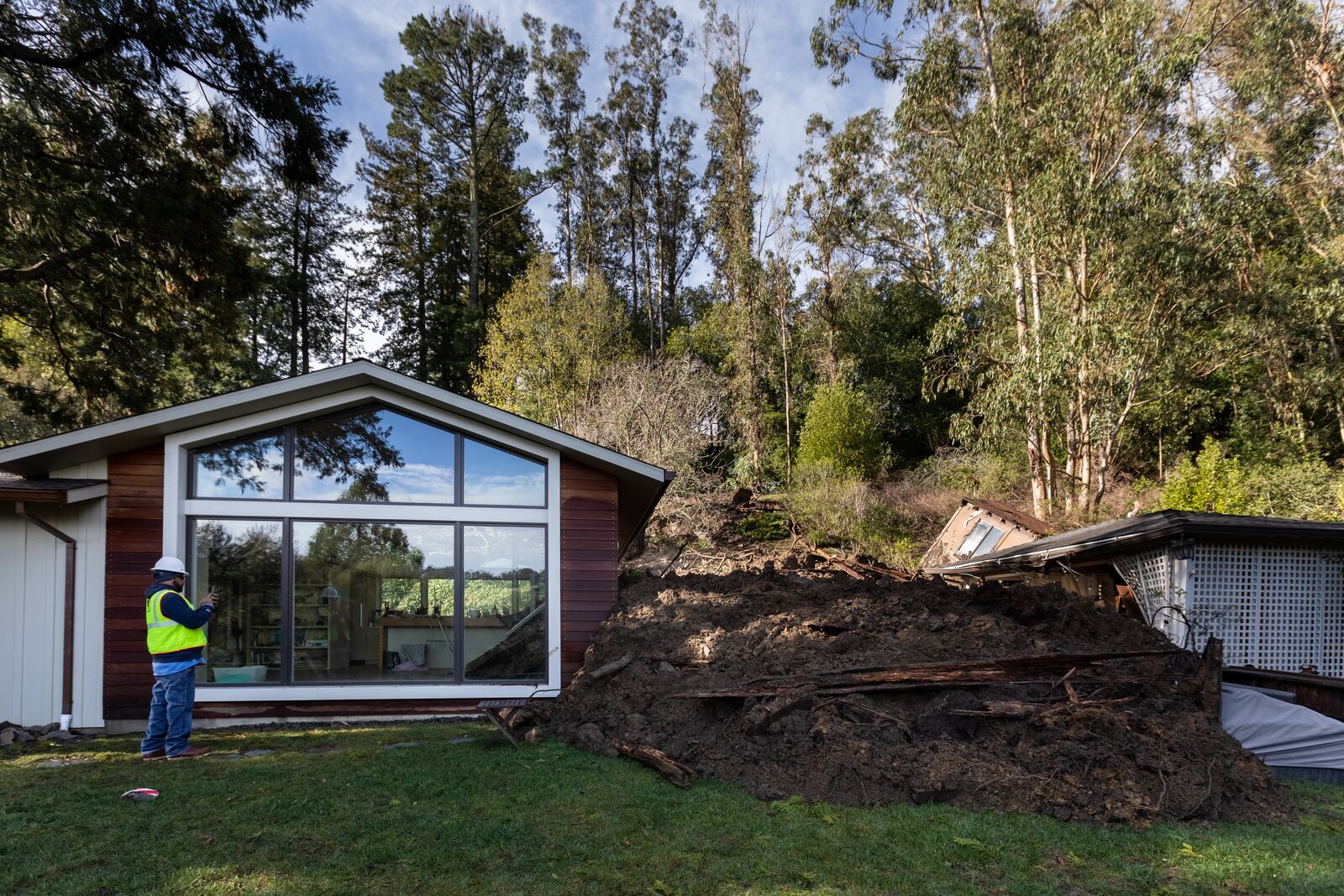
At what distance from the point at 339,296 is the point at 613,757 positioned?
2873cm

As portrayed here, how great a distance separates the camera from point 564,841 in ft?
14.4

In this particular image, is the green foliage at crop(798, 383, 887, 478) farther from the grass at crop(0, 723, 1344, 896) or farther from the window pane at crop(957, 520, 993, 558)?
the grass at crop(0, 723, 1344, 896)

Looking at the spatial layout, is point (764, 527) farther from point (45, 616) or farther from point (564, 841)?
point (564, 841)

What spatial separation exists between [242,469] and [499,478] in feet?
9.19

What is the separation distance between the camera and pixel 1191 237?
14.8 metres

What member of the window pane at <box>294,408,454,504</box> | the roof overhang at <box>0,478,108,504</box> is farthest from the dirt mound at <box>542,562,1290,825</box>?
the roof overhang at <box>0,478,108,504</box>

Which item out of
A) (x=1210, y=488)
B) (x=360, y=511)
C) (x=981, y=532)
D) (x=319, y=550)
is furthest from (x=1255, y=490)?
(x=319, y=550)

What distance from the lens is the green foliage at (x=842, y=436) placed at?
22812 mm

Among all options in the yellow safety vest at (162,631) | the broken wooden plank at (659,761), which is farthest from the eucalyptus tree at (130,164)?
the broken wooden plank at (659,761)

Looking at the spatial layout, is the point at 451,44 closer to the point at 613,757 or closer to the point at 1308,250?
the point at 1308,250

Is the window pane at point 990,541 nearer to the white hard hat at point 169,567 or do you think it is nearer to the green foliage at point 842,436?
the green foliage at point 842,436

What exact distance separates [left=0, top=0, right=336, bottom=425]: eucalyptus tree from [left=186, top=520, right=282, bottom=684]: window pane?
561cm

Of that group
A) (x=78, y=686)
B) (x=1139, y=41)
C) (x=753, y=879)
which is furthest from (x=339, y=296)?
(x=753, y=879)

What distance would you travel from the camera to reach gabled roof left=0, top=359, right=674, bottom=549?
7425 mm
